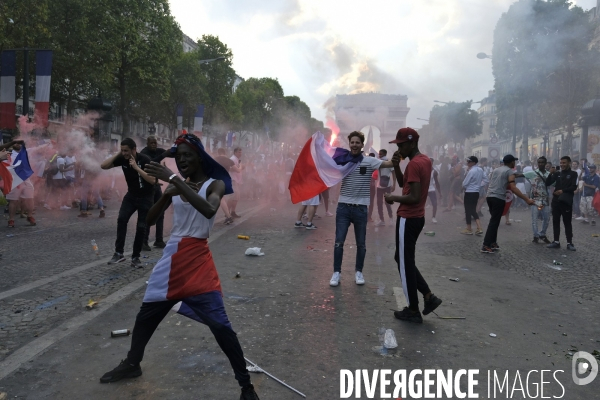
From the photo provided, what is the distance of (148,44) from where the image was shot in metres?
32.1

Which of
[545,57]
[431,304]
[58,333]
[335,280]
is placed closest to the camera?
[58,333]

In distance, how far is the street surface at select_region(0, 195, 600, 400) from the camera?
3643 mm

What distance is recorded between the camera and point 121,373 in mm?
3559

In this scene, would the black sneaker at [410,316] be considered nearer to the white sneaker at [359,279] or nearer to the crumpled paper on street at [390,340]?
the crumpled paper on street at [390,340]

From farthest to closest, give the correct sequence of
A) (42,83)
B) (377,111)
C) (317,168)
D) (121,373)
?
(377,111) < (42,83) < (317,168) < (121,373)

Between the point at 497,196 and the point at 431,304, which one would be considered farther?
the point at 497,196

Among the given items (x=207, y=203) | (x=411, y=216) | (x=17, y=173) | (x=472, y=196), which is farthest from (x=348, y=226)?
(x=17, y=173)

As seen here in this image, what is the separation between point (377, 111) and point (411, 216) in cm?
5664

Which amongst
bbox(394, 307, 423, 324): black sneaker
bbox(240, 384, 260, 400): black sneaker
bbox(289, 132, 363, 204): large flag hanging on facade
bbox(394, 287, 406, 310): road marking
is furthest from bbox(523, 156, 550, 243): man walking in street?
bbox(240, 384, 260, 400): black sneaker

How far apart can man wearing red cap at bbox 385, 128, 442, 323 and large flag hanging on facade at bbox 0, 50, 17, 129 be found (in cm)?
1541

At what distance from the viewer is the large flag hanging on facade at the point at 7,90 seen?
16.6 metres

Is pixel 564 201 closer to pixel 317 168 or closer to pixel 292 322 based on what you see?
pixel 317 168

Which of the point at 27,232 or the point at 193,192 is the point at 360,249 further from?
the point at 27,232

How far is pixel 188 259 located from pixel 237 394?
92cm
